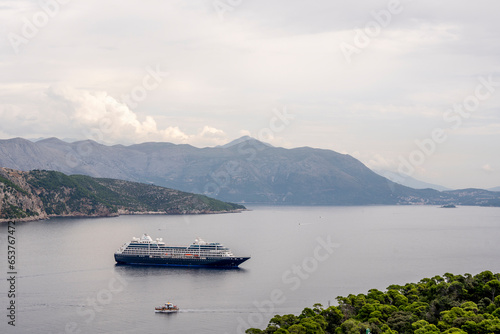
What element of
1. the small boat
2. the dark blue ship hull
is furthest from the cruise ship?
the small boat

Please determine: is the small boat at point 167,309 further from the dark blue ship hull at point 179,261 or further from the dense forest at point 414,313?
the dark blue ship hull at point 179,261

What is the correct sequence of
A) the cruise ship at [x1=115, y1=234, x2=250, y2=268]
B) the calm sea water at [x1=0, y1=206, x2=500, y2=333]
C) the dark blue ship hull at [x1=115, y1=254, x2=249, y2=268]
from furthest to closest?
the cruise ship at [x1=115, y1=234, x2=250, y2=268] < the dark blue ship hull at [x1=115, y1=254, x2=249, y2=268] < the calm sea water at [x1=0, y1=206, x2=500, y2=333]

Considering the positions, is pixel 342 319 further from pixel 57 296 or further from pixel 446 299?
pixel 57 296

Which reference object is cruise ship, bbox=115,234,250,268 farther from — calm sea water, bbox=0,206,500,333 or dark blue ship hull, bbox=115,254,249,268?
calm sea water, bbox=0,206,500,333

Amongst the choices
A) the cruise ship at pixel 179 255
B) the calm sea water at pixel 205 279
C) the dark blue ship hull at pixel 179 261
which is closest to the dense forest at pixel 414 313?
the calm sea water at pixel 205 279

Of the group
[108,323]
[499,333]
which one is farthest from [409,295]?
[108,323]

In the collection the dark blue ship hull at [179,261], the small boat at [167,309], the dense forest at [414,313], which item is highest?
the dense forest at [414,313]

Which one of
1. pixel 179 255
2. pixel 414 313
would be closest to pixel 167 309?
pixel 414 313

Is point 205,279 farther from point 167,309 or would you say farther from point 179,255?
point 167,309
